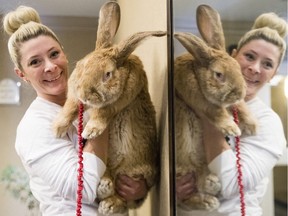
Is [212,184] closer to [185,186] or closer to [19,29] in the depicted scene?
[185,186]

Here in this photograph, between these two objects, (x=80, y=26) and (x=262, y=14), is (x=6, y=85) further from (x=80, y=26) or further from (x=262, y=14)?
(x=262, y=14)

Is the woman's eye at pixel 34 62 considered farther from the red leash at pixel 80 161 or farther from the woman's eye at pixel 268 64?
the woman's eye at pixel 268 64

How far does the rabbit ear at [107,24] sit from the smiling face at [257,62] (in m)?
0.29

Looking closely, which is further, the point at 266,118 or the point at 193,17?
the point at 193,17

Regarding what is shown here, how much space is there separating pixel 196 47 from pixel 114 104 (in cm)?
21

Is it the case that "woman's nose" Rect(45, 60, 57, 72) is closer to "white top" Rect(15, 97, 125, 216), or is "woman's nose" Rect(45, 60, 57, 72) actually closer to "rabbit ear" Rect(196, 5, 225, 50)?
"white top" Rect(15, 97, 125, 216)

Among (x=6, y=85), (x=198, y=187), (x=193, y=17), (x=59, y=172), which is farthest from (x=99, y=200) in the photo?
(x=193, y=17)

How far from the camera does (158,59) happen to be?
0.95 m

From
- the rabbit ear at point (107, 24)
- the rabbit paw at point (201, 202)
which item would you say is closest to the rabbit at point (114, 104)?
the rabbit ear at point (107, 24)

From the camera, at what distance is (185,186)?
32.0 inches

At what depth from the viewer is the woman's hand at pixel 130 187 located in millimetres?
828

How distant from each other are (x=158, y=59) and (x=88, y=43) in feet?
0.66

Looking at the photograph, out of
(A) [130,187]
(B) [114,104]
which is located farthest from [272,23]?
(A) [130,187]

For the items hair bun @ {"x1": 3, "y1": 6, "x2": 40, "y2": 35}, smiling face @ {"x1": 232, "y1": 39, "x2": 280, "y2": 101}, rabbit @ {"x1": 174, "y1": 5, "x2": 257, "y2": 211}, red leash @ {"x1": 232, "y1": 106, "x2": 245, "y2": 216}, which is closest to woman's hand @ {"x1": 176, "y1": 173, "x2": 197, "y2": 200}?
rabbit @ {"x1": 174, "y1": 5, "x2": 257, "y2": 211}
